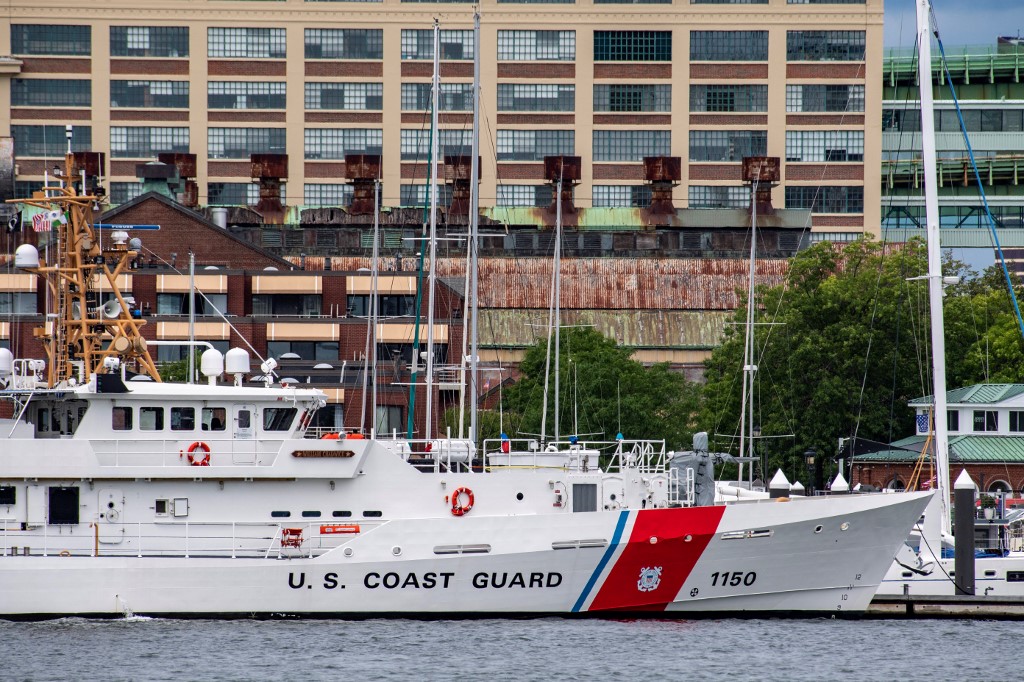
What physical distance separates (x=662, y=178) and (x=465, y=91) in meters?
15.9

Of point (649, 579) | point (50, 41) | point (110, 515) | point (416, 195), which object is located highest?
point (50, 41)

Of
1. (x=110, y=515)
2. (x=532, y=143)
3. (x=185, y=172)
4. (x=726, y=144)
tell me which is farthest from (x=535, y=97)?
(x=110, y=515)

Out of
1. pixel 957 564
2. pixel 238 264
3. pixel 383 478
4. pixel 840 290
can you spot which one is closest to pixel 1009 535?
pixel 957 564

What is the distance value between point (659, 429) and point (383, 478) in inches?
1205

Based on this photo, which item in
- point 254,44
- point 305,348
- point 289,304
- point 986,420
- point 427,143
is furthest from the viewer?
point 254,44

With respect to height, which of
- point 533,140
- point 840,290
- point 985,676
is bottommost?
point 985,676

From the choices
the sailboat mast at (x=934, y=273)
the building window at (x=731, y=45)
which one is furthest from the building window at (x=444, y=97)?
the sailboat mast at (x=934, y=273)

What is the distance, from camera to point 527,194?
339 ft

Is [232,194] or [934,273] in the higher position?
[232,194]

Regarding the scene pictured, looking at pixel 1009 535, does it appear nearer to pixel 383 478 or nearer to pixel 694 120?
pixel 383 478

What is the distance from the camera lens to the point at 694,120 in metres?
103

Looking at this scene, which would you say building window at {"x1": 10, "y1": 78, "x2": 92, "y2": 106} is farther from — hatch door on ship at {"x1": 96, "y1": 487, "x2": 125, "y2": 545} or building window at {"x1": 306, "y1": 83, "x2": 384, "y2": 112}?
hatch door on ship at {"x1": 96, "y1": 487, "x2": 125, "y2": 545}

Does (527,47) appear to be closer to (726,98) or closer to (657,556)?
(726,98)

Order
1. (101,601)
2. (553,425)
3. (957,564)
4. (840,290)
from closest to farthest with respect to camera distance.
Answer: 1. (101,601)
2. (957,564)
3. (553,425)
4. (840,290)
